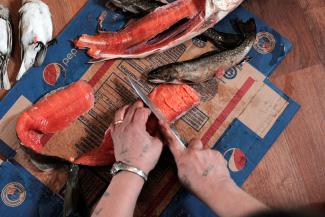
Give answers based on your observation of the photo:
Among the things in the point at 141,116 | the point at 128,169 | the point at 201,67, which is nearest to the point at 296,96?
the point at 201,67

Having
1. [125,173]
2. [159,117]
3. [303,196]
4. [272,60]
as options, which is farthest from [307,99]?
[125,173]

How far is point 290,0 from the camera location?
6.86ft

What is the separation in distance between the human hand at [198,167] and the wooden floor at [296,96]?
14.8 inches

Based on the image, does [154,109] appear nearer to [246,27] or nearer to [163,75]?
[163,75]

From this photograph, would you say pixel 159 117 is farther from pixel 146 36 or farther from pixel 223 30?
pixel 223 30

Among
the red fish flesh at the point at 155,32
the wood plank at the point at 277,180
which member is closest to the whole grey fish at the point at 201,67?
the red fish flesh at the point at 155,32

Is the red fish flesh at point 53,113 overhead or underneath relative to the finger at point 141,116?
underneath

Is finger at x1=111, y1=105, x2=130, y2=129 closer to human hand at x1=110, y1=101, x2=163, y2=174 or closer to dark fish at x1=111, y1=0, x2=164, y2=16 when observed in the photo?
human hand at x1=110, y1=101, x2=163, y2=174

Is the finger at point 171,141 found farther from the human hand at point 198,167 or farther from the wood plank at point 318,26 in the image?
the wood plank at point 318,26

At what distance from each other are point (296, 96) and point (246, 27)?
1.40 ft

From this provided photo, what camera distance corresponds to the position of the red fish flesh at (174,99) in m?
1.85

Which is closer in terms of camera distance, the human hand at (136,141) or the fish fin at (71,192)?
the human hand at (136,141)

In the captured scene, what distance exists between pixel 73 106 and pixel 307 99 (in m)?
1.16

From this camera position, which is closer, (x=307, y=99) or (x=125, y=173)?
(x=125, y=173)
